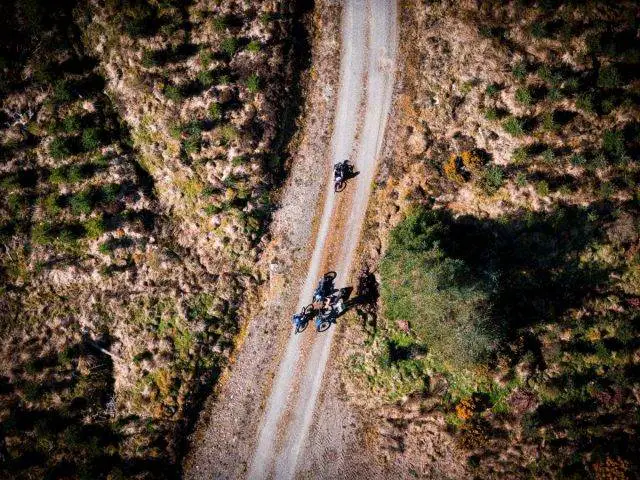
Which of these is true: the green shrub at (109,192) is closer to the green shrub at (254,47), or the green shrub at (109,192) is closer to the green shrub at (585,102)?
the green shrub at (254,47)

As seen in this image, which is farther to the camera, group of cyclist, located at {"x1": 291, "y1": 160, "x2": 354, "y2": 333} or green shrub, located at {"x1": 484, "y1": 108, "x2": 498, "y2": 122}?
group of cyclist, located at {"x1": 291, "y1": 160, "x2": 354, "y2": 333}

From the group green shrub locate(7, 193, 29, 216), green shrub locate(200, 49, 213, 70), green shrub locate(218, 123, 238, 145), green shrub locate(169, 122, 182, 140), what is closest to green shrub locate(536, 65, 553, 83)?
green shrub locate(218, 123, 238, 145)

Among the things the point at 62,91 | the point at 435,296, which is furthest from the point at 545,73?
the point at 62,91

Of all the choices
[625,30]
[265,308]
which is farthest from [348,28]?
[265,308]

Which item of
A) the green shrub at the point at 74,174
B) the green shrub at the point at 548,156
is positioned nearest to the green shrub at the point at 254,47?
the green shrub at the point at 74,174

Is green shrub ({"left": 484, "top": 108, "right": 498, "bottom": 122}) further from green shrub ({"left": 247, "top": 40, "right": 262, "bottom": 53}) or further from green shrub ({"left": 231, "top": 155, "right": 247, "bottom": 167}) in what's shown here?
green shrub ({"left": 231, "top": 155, "right": 247, "bottom": 167})
